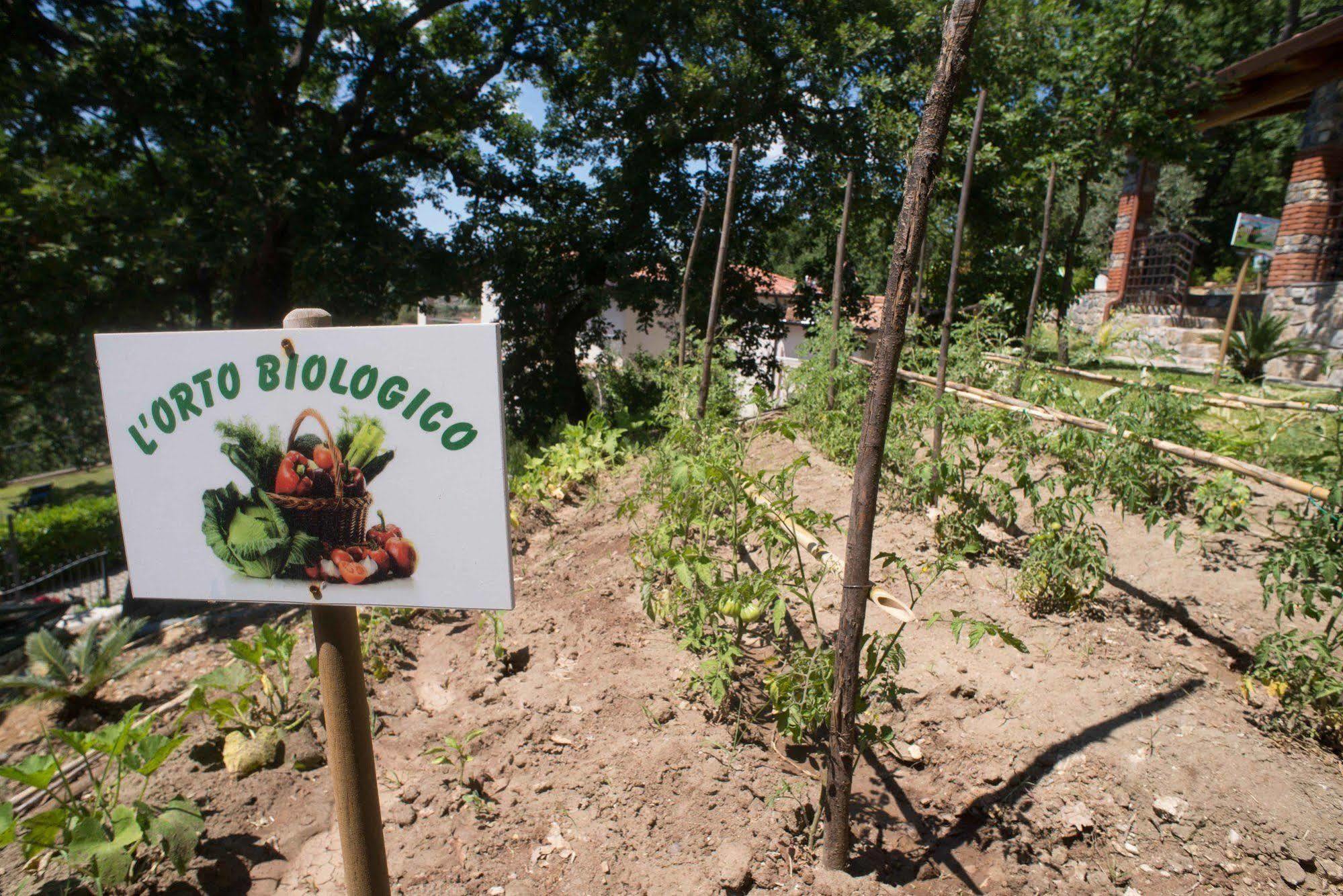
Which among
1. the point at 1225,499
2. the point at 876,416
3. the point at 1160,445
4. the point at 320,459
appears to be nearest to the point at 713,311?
the point at 1160,445

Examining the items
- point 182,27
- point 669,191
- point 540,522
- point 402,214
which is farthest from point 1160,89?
point 182,27

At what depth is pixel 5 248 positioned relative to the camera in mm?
6777

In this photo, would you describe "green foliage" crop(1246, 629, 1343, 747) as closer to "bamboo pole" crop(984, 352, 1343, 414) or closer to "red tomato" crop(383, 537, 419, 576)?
"bamboo pole" crop(984, 352, 1343, 414)

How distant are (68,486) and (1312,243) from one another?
32589 mm

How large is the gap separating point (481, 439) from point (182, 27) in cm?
886

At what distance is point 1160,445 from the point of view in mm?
3469

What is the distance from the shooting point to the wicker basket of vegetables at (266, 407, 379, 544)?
52.6 inches

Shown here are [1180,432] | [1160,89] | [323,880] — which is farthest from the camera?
[1160,89]

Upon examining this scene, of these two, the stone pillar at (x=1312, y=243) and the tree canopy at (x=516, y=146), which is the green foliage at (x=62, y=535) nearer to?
the tree canopy at (x=516, y=146)

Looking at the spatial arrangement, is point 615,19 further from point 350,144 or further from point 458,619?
point 458,619

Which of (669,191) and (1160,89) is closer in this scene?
(1160,89)

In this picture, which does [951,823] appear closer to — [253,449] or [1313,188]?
[253,449]

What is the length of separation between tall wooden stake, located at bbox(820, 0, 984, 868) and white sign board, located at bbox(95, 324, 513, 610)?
0.96 metres

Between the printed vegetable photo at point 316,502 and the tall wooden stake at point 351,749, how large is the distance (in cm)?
15
